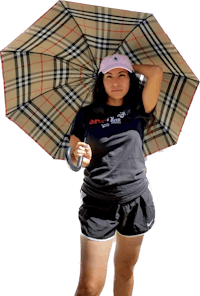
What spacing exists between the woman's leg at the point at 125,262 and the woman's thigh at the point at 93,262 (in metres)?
0.23

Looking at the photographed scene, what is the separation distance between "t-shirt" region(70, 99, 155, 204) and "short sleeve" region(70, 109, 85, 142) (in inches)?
4.2

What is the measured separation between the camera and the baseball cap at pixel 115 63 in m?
3.39

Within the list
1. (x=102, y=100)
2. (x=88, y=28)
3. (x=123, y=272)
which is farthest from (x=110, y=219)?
(x=88, y=28)

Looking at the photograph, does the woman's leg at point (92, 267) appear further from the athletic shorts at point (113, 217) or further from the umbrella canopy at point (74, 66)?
the umbrella canopy at point (74, 66)

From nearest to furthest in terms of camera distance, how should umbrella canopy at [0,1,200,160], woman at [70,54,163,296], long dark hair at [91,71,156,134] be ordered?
umbrella canopy at [0,1,200,160] < woman at [70,54,163,296] < long dark hair at [91,71,156,134]

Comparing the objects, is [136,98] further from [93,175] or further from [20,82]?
[20,82]

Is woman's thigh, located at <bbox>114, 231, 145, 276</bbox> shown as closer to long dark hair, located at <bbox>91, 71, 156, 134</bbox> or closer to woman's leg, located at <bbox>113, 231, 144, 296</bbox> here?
woman's leg, located at <bbox>113, 231, 144, 296</bbox>

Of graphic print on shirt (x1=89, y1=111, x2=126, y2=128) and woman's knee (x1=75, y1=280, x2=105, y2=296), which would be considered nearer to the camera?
woman's knee (x1=75, y1=280, x2=105, y2=296)

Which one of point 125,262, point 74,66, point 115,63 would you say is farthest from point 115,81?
point 125,262

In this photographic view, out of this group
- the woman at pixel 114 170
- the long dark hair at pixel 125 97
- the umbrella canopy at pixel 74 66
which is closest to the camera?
the umbrella canopy at pixel 74 66

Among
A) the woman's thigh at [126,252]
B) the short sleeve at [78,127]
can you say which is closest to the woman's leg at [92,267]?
the woman's thigh at [126,252]

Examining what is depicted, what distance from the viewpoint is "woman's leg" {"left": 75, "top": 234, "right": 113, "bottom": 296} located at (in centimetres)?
329

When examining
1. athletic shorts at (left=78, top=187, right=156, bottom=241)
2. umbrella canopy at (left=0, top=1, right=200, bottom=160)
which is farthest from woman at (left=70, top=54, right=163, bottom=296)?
umbrella canopy at (left=0, top=1, right=200, bottom=160)

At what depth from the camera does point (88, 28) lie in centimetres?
331
